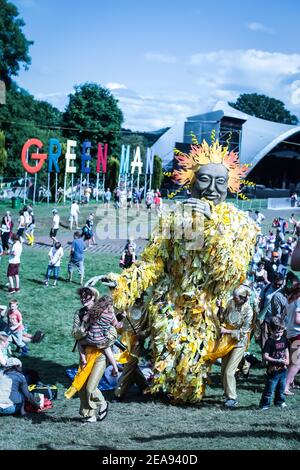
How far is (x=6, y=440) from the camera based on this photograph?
5.68 m

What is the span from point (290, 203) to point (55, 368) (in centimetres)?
3016

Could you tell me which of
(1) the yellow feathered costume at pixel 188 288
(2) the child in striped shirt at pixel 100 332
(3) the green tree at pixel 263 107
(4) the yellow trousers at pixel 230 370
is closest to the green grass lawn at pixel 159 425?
(4) the yellow trousers at pixel 230 370

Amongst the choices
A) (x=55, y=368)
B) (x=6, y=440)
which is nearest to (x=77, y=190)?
(x=55, y=368)

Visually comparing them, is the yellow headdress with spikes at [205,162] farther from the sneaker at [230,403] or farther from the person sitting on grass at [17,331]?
the person sitting on grass at [17,331]

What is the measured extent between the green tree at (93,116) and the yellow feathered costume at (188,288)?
133ft

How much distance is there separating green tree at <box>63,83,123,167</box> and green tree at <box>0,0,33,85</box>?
6.59 meters

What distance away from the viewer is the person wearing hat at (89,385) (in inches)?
248

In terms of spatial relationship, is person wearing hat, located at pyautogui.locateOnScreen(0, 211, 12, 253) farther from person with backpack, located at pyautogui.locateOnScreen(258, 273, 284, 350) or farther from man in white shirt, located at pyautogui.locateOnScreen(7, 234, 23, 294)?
person with backpack, located at pyautogui.locateOnScreen(258, 273, 284, 350)

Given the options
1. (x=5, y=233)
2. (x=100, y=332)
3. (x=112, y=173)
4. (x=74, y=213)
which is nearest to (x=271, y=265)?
(x=100, y=332)

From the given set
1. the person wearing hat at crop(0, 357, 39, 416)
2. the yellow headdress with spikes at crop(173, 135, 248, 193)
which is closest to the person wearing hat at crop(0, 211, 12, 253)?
the yellow headdress with spikes at crop(173, 135, 248, 193)

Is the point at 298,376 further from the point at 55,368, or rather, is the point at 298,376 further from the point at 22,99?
the point at 22,99

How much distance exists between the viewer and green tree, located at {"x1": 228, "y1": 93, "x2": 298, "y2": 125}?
286 ft

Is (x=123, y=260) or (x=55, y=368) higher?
(x=123, y=260)

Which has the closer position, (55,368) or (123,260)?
(55,368)
